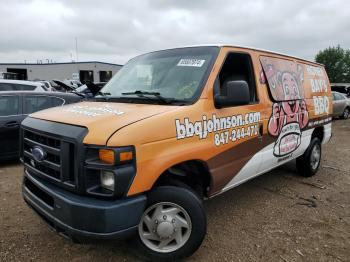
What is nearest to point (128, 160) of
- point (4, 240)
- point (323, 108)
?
point (4, 240)

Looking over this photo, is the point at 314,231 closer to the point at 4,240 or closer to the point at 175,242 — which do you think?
the point at 175,242

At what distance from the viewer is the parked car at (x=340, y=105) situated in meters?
16.6

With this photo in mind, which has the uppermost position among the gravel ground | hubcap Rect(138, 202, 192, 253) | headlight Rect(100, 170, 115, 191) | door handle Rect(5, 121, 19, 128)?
door handle Rect(5, 121, 19, 128)

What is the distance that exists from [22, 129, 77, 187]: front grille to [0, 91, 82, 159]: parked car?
336 cm

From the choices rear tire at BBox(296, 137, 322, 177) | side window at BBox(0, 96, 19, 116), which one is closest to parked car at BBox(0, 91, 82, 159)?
side window at BBox(0, 96, 19, 116)

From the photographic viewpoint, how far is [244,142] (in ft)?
12.6

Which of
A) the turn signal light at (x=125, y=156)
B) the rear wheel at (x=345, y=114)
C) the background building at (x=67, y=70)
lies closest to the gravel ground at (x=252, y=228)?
the turn signal light at (x=125, y=156)

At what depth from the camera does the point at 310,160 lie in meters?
5.88

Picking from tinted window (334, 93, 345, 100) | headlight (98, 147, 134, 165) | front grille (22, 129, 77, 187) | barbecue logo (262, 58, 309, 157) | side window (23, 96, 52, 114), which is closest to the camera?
headlight (98, 147, 134, 165)

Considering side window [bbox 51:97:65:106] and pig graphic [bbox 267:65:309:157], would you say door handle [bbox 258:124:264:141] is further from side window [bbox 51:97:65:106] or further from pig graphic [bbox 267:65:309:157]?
side window [bbox 51:97:65:106]

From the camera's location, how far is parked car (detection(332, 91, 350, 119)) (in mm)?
16578

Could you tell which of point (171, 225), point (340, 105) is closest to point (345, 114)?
point (340, 105)

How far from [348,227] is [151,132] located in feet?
9.34

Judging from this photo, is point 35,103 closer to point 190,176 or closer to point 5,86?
point 5,86
